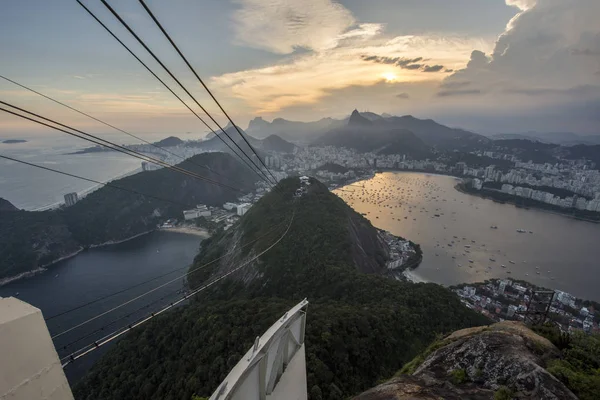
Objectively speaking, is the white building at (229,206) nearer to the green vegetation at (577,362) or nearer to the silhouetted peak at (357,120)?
the green vegetation at (577,362)

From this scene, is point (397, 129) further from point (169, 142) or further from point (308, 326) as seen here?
point (308, 326)

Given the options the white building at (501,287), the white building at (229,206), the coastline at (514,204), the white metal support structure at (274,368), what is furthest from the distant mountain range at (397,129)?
the white metal support structure at (274,368)

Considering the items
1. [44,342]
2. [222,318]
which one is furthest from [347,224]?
[44,342]

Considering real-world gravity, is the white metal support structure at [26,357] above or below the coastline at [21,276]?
above

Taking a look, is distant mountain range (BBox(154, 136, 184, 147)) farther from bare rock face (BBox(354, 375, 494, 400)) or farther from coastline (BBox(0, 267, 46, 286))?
bare rock face (BBox(354, 375, 494, 400))

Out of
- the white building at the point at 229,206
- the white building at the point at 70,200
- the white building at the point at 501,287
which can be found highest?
the white building at the point at 70,200

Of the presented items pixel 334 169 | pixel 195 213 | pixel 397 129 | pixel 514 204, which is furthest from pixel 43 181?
pixel 397 129

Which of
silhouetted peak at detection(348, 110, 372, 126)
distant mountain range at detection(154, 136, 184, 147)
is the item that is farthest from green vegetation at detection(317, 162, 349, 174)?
distant mountain range at detection(154, 136, 184, 147)

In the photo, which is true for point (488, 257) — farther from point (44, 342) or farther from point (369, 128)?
point (369, 128)
